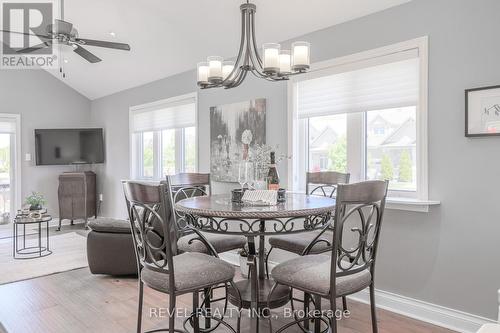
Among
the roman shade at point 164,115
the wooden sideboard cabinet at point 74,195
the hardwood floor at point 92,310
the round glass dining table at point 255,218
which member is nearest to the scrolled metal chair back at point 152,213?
the round glass dining table at point 255,218

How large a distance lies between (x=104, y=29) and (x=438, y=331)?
15.3ft

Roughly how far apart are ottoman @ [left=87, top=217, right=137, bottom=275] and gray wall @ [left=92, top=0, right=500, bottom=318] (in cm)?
227

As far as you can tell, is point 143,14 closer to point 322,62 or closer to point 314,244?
point 322,62

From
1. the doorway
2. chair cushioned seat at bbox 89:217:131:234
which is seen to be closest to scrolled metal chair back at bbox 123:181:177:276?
chair cushioned seat at bbox 89:217:131:234

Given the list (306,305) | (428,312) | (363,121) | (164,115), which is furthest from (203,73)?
(164,115)

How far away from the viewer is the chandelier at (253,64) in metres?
2.17

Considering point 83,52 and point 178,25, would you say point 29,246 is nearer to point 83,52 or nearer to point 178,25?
point 83,52

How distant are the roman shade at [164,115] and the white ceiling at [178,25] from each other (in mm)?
414

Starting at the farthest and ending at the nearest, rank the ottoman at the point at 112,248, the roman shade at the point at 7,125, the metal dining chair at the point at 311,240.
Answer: the roman shade at the point at 7,125, the ottoman at the point at 112,248, the metal dining chair at the point at 311,240

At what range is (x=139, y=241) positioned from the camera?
2.11m

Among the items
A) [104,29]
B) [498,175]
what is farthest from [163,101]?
[498,175]

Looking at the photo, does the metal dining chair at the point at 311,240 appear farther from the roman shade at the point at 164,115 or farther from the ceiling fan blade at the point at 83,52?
the ceiling fan blade at the point at 83,52

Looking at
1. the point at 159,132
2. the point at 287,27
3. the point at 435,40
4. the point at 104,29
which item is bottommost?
the point at 159,132

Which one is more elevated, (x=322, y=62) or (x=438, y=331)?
(x=322, y=62)
